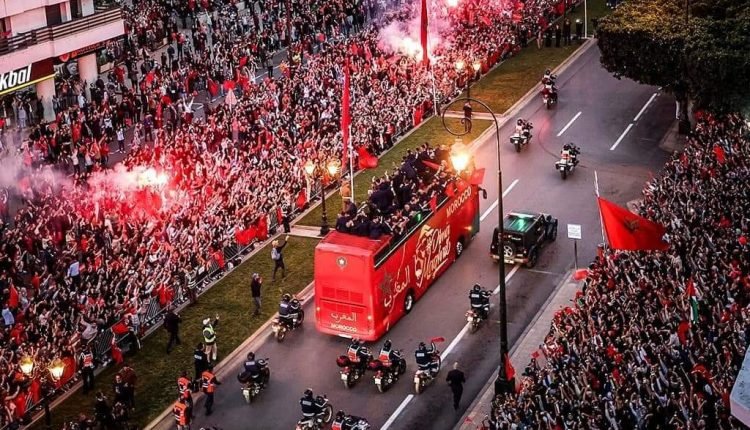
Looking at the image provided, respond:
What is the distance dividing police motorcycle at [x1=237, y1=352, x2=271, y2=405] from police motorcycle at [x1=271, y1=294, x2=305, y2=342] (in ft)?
10.4

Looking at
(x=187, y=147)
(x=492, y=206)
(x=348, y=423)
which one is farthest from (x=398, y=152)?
(x=348, y=423)

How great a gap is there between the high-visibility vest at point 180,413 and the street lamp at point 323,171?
14298mm

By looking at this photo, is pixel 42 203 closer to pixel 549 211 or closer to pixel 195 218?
pixel 195 218

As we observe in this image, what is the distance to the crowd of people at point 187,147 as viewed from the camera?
40000 millimetres

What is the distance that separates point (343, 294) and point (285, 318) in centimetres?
313

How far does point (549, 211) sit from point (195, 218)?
577 inches

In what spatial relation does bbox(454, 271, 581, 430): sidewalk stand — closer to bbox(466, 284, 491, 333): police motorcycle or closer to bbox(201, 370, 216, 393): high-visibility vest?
bbox(466, 284, 491, 333): police motorcycle

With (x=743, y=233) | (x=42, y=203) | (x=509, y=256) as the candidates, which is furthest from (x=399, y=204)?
(x=42, y=203)

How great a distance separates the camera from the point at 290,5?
250ft

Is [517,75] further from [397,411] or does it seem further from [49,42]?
[397,411]

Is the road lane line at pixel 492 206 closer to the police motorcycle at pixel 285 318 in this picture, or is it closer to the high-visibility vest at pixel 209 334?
the police motorcycle at pixel 285 318

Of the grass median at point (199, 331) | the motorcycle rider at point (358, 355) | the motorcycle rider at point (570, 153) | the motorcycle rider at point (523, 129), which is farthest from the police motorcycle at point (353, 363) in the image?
the motorcycle rider at point (523, 129)

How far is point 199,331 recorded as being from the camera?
40.7 metres

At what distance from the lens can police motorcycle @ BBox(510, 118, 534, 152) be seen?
56250 millimetres
